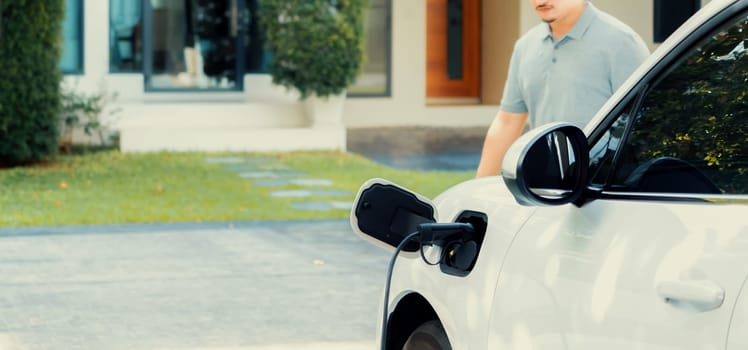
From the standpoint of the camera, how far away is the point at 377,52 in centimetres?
2072

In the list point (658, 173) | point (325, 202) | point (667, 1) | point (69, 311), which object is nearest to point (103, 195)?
point (325, 202)

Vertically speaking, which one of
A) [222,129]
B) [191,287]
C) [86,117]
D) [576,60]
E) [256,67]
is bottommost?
[191,287]

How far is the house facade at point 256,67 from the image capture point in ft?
58.9

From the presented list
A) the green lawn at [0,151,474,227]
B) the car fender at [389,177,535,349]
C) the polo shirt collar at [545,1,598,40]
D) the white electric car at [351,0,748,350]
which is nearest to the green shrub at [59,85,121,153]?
the green lawn at [0,151,474,227]

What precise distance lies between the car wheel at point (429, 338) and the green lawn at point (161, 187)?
7519 mm

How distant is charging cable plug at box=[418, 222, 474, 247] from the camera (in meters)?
3.45

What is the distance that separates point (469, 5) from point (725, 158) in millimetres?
20176

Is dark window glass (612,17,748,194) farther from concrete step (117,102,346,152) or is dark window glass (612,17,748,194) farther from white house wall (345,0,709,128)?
white house wall (345,0,709,128)

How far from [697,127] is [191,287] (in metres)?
5.80

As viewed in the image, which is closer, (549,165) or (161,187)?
(549,165)

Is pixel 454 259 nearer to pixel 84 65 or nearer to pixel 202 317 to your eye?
pixel 202 317

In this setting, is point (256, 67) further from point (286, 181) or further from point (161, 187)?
point (161, 187)

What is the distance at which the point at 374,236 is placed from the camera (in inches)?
147

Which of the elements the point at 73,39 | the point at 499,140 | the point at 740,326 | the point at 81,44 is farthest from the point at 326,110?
the point at 740,326
